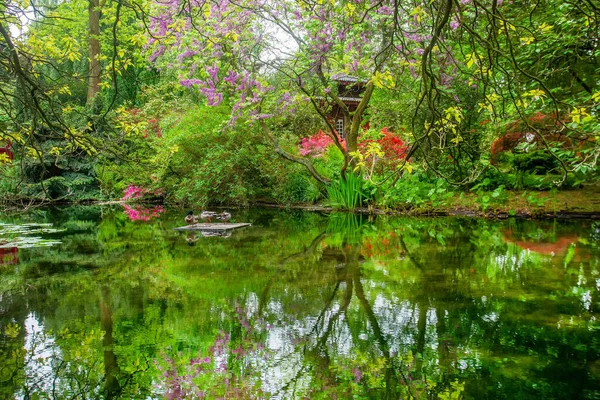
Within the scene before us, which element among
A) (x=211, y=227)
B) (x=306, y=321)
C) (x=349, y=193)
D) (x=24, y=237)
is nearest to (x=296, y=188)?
(x=349, y=193)

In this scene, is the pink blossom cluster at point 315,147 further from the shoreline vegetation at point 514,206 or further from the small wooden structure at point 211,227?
the small wooden structure at point 211,227

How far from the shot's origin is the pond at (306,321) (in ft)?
9.55

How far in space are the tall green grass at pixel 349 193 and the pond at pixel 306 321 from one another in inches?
232

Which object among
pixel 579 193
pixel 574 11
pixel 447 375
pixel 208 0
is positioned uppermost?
pixel 574 11

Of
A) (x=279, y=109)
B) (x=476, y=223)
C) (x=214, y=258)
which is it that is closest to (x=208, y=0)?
(x=214, y=258)

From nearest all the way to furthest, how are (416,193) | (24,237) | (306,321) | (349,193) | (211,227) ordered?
(306,321) → (24,237) → (211,227) → (416,193) → (349,193)

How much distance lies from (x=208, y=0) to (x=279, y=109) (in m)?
9.75

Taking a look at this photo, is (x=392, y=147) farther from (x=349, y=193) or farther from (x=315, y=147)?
(x=315, y=147)

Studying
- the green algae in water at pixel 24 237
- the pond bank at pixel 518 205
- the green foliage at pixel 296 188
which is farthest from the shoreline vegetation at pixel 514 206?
the green foliage at pixel 296 188

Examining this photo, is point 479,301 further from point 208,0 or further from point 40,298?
point 40,298

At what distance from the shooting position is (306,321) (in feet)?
13.2

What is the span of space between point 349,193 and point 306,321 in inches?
392

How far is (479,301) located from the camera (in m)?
4.49

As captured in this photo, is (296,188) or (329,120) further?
(296,188)
